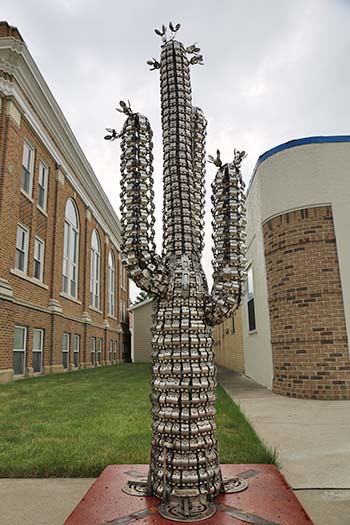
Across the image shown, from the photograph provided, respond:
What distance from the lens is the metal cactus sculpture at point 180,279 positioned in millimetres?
2111

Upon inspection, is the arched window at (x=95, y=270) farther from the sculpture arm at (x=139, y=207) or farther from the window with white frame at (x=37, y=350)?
the sculpture arm at (x=139, y=207)

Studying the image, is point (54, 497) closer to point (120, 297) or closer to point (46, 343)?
point (46, 343)

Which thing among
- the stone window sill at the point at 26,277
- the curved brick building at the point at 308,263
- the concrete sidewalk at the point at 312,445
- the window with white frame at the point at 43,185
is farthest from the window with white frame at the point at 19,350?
the curved brick building at the point at 308,263

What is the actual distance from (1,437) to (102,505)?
2.88 metres

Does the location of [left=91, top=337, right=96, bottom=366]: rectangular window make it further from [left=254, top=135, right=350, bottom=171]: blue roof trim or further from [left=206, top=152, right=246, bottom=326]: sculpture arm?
[left=206, top=152, right=246, bottom=326]: sculpture arm

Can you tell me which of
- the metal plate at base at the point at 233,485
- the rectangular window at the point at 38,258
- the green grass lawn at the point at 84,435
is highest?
the rectangular window at the point at 38,258

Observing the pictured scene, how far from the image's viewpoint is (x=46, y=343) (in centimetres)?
1435

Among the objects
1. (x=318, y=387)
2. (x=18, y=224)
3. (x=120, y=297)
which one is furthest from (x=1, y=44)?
(x=120, y=297)

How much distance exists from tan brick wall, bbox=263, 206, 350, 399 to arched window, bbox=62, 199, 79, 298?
11.5 meters

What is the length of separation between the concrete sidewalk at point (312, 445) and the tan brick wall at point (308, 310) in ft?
1.39

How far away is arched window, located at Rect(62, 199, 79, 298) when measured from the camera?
17.6 m

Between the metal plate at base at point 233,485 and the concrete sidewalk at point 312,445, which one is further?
the concrete sidewalk at point 312,445

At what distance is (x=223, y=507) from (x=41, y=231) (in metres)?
13.6

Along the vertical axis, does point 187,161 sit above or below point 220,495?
above
